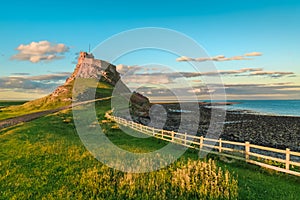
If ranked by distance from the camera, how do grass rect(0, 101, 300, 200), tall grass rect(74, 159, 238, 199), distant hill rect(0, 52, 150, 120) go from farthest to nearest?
distant hill rect(0, 52, 150, 120) → grass rect(0, 101, 300, 200) → tall grass rect(74, 159, 238, 199)

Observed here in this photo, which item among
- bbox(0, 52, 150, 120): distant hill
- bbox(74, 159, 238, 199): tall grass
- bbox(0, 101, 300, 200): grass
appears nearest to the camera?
bbox(74, 159, 238, 199): tall grass

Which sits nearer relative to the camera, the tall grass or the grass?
the tall grass

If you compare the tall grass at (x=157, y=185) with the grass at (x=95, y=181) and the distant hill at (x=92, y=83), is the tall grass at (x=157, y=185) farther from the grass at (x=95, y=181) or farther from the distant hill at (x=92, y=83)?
the distant hill at (x=92, y=83)

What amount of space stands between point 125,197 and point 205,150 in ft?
40.8

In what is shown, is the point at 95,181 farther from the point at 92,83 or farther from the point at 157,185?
the point at 92,83

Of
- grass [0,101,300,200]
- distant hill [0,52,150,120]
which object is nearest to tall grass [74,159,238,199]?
grass [0,101,300,200]

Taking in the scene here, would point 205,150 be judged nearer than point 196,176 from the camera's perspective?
No

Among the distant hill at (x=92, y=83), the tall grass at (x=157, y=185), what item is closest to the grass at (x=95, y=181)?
the tall grass at (x=157, y=185)

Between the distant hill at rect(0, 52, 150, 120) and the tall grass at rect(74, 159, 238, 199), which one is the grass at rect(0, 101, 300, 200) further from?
the distant hill at rect(0, 52, 150, 120)

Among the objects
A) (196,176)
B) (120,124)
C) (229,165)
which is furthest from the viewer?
(120,124)

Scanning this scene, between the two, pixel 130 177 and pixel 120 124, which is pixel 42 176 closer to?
pixel 130 177

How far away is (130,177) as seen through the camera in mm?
11117

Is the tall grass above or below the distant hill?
below

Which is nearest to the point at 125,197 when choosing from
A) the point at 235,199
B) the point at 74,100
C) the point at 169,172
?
the point at 169,172
